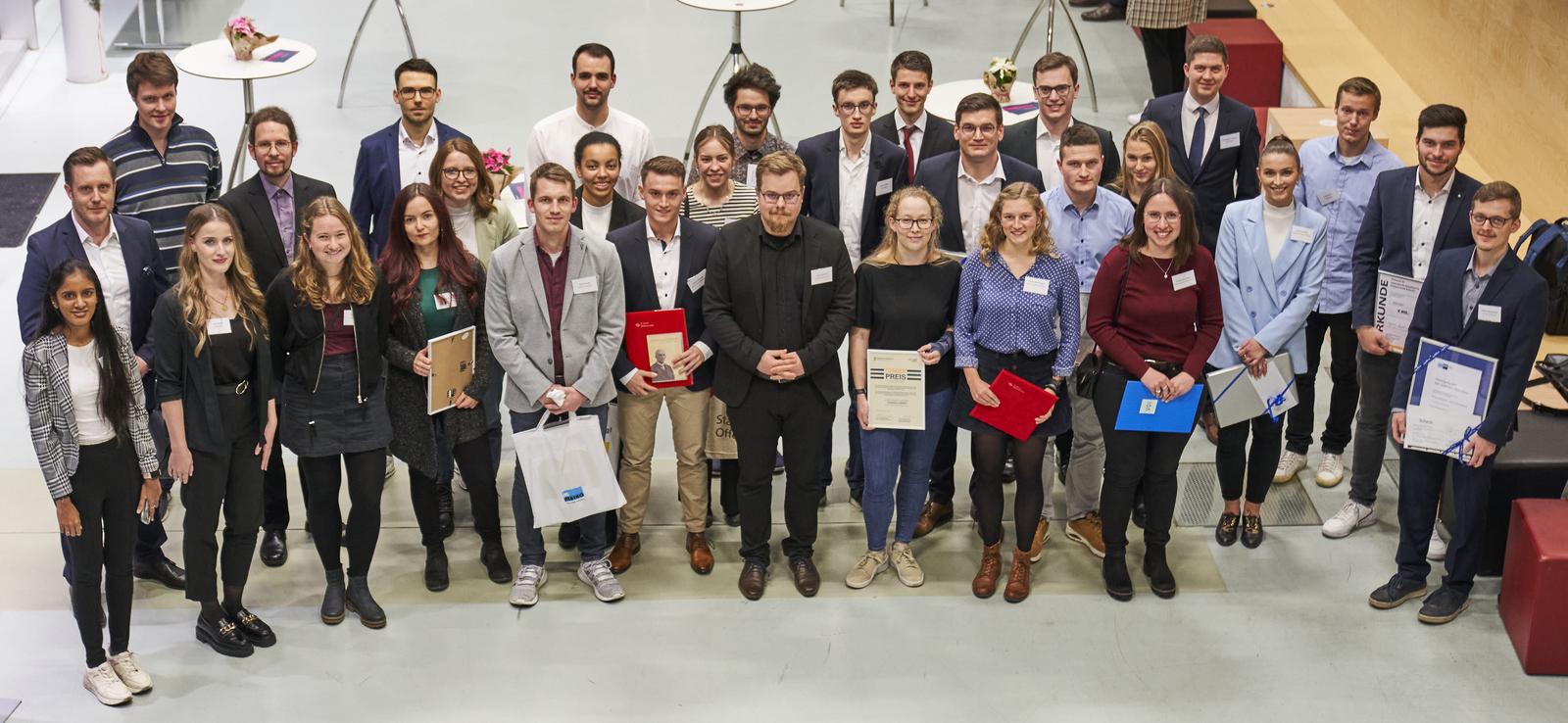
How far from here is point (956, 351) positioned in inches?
184

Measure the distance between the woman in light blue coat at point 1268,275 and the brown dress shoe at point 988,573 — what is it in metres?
0.90

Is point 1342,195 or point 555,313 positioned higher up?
point 1342,195

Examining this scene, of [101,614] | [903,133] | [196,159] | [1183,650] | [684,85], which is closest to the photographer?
[101,614]

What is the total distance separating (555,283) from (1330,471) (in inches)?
123

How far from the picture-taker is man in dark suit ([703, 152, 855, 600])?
15.0ft

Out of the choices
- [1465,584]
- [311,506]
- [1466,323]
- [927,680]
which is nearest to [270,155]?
[311,506]

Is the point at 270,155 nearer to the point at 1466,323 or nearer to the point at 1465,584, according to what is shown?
the point at 1466,323

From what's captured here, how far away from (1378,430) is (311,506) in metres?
3.75

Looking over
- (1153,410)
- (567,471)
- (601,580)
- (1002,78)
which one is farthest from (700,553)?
(1002,78)

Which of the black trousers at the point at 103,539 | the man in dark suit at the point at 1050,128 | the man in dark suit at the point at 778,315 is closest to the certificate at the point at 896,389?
the man in dark suit at the point at 778,315

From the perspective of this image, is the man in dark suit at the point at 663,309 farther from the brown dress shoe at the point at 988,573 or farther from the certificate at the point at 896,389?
the brown dress shoe at the point at 988,573

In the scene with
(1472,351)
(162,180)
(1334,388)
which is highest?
(162,180)

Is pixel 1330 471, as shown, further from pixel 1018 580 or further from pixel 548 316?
pixel 548 316

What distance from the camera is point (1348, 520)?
17.4 feet
